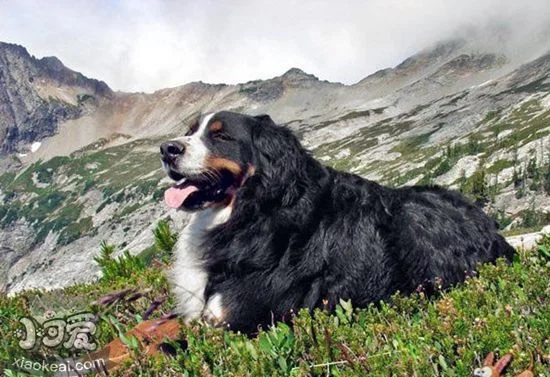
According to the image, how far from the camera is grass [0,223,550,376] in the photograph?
11.0ft

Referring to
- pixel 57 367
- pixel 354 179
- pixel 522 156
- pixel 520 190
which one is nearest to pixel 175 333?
pixel 57 367

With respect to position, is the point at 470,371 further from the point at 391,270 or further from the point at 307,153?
the point at 307,153

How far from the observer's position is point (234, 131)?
6.96 m

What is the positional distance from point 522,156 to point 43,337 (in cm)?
18694

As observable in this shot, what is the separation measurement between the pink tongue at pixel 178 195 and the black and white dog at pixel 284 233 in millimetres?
12

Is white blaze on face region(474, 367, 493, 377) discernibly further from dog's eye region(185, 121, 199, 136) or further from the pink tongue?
dog's eye region(185, 121, 199, 136)

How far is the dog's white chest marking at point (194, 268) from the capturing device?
21.0 ft

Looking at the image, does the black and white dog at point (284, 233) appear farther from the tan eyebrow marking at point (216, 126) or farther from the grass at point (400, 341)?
the grass at point (400, 341)

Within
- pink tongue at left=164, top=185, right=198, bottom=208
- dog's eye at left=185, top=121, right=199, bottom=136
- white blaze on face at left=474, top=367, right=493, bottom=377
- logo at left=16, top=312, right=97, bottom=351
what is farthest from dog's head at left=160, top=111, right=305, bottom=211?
white blaze on face at left=474, top=367, right=493, bottom=377

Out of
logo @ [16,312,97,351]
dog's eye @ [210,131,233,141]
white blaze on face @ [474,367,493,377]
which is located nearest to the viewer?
white blaze on face @ [474,367,493,377]

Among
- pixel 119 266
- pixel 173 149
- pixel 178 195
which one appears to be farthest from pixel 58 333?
pixel 119 266

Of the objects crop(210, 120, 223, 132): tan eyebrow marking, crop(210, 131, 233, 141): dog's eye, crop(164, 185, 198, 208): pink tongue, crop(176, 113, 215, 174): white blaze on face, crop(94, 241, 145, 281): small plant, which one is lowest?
crop(94, 241, 145, 281): small plant

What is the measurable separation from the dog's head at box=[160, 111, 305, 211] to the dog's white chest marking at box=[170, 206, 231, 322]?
0.16 meters

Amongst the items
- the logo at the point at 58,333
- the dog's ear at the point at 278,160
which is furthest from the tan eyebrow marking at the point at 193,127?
the logo at the point at 58,333
